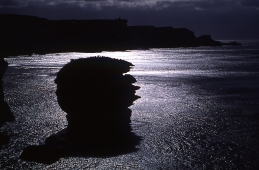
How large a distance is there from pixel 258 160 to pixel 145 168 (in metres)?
5.37

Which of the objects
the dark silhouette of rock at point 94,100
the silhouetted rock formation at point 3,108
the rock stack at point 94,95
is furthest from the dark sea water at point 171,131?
the rock stack at point 94,95

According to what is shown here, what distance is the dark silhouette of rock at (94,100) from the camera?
21.1m

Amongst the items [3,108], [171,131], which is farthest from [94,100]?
[3,108]

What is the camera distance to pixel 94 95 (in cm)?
2172

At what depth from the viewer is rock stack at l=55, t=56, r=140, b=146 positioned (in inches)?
852

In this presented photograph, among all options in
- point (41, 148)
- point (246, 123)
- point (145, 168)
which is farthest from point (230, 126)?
point (41, 148)

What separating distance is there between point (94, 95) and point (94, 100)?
0.92 ft

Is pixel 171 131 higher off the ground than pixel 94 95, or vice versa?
pixel 94 95

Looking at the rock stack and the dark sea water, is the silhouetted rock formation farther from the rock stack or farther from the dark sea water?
the rock stack

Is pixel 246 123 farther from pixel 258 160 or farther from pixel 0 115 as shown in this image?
pixel 0 115

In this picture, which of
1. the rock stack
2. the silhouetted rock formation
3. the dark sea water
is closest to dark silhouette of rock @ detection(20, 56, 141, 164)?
the rock stack

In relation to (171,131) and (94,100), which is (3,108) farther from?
(171,131)

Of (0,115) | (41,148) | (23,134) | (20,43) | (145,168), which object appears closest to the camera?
(145,168)

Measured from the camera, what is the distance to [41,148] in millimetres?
Answer: 18500
